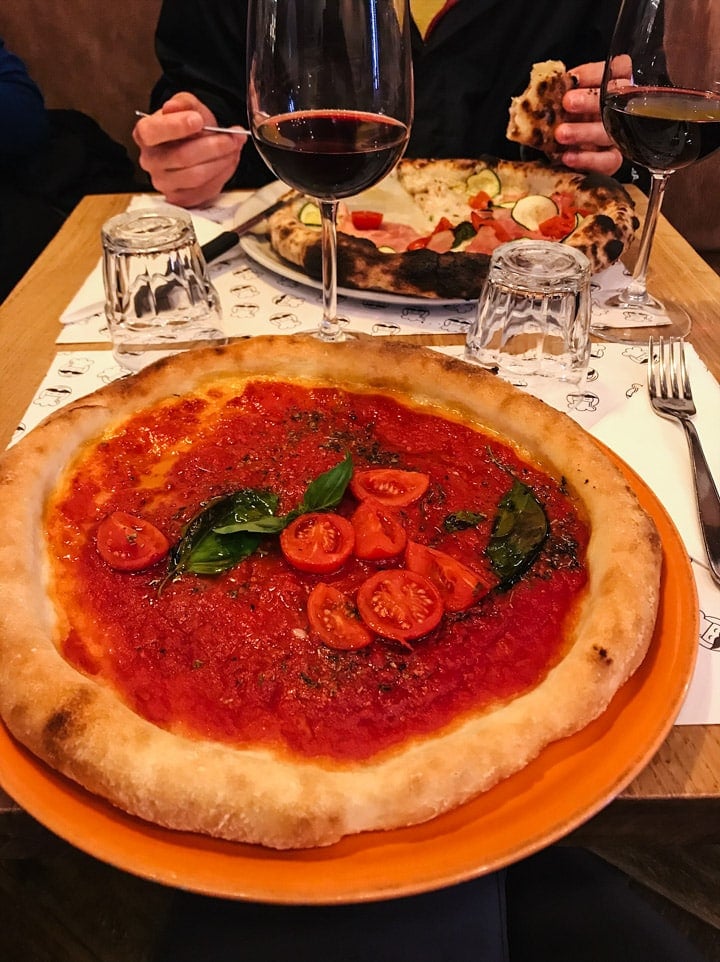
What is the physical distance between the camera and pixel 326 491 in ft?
4.96

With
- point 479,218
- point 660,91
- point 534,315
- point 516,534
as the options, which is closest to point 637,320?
point 534,315

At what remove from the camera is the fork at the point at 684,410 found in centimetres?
154

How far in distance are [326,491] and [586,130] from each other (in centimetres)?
236

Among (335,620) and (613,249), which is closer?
(335,620)

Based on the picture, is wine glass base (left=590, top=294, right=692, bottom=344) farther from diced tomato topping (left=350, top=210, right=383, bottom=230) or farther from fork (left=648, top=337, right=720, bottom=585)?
diced tomato topping (left=350, top=210, right=383, bottom=230)

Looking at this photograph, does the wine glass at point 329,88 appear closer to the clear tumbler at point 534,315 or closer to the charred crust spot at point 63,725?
the clear tumbler at point 534,315

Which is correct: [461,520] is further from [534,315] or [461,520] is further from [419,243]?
[419,243]

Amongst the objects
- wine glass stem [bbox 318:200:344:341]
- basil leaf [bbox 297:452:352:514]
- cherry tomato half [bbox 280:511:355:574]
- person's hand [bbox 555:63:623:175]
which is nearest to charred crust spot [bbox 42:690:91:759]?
cherry tomato half [bbox 280:511:355:574]

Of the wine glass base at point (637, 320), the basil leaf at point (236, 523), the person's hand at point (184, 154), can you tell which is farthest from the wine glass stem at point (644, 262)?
the person's hand at point (184, 154)

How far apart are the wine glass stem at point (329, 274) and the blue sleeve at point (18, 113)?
2676 mm

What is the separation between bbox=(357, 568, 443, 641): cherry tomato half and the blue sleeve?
12.4ft

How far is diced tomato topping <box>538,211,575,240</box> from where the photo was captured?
2.81m

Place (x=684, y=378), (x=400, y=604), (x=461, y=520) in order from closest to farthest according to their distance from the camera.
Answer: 1. (x=400, y=604)
2. (x=461, y=520)
3. (x=684, y=378)

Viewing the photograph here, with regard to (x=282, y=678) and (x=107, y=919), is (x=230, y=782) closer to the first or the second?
(x=282, y=678)
